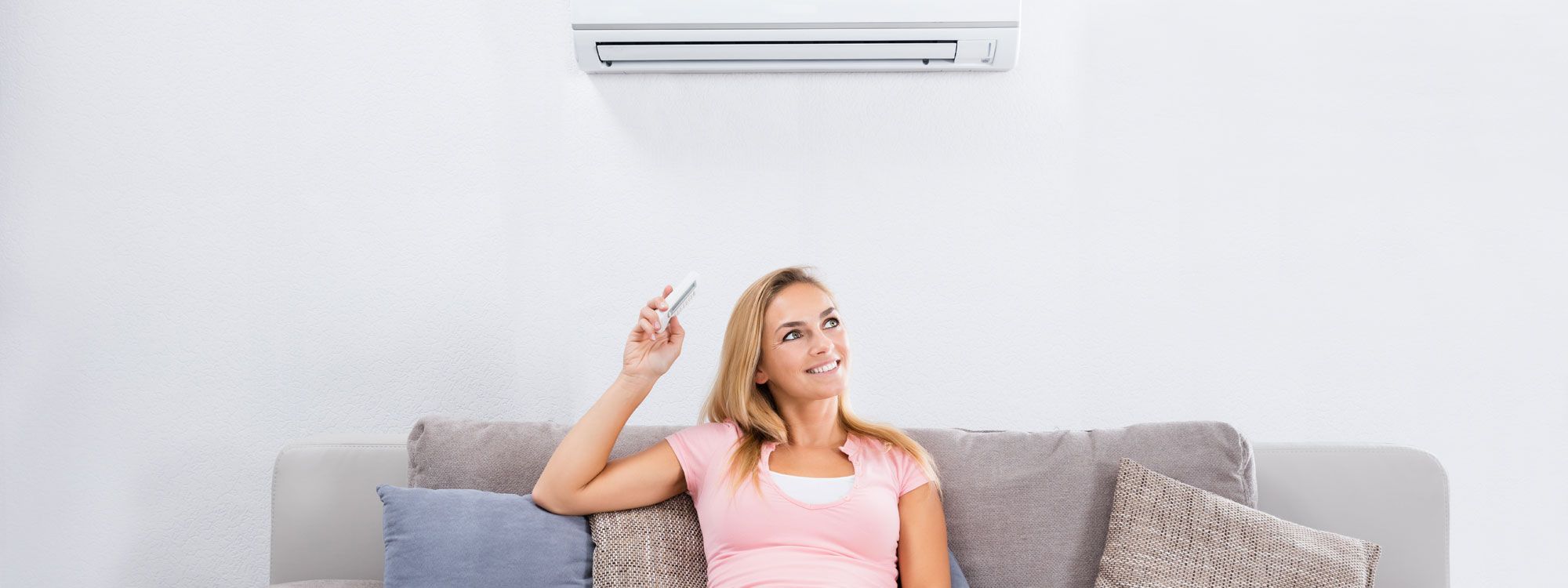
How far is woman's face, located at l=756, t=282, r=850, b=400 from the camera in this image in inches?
63.3

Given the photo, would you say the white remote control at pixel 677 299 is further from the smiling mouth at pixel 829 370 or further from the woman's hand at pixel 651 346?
the smiling mouth at pixel 829 370

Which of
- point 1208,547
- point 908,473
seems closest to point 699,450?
point 908,473

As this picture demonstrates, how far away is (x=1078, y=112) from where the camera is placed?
2.05m

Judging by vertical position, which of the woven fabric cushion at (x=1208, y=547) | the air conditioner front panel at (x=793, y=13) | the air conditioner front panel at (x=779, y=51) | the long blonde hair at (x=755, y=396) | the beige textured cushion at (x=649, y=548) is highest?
the air conditioner front panel at (x=793, y=13)

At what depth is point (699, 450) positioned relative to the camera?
1607 mm

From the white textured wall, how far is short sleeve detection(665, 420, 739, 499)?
0.42 metres

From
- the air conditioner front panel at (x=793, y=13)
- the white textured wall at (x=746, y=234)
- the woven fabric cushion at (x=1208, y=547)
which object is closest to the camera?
the woven fabric cushion at (x=1208, y=547)

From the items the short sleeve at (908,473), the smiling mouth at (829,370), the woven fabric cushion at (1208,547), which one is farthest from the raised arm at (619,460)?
the woven fabric cushion at (1208,547)

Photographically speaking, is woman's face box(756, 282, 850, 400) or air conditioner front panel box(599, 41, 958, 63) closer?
woman's face box(756, 282, 850, 400)

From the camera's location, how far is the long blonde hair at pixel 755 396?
1.63m

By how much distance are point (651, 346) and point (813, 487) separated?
0.37 metres

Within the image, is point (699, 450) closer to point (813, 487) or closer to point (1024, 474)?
point (813, 487)

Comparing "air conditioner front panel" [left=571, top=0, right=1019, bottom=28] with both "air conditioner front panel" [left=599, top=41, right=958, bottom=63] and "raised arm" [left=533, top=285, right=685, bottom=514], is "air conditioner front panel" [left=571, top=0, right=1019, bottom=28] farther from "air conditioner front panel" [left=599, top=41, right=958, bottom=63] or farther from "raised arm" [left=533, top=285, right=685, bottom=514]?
"raised arm" [left=533, top=285, right=685, bottom=514]

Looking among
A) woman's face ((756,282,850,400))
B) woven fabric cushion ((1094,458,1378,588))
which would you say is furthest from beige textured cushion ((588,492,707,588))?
woven fabric cushion ((1094,458,1378,588))
